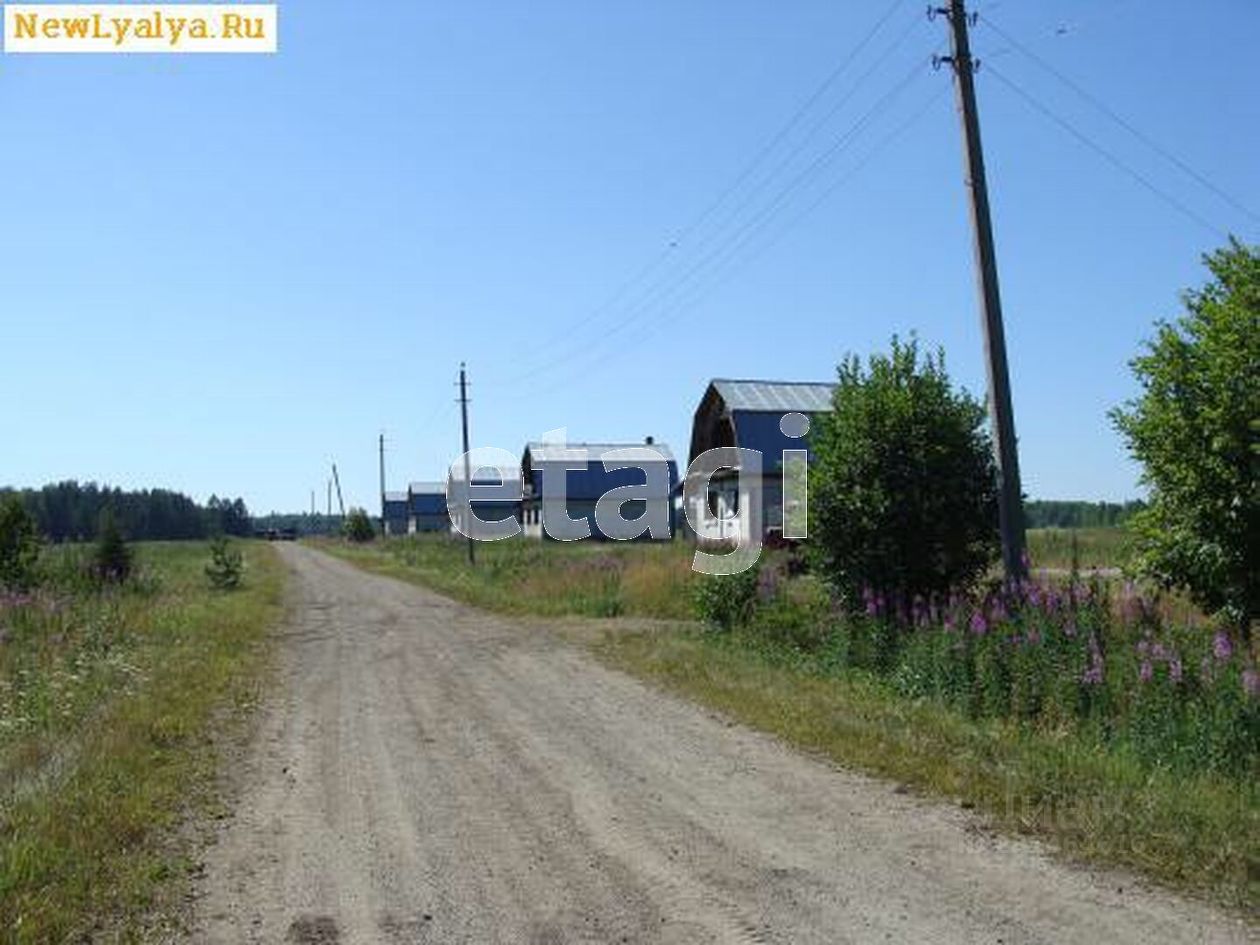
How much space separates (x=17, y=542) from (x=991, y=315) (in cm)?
2127

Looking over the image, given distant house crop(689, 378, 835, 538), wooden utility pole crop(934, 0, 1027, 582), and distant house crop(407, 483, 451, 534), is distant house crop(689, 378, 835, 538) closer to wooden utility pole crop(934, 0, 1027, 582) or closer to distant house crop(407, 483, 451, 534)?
wooden utility pole crop(934, 0, 1027, 582)

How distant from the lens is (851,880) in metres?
6.00

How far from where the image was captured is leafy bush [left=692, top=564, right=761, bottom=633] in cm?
1722

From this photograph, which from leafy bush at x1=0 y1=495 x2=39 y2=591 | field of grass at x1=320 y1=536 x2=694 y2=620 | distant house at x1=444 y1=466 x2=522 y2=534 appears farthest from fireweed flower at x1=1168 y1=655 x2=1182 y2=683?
distant house at x1=444 y1=466 x2=522 y2=534

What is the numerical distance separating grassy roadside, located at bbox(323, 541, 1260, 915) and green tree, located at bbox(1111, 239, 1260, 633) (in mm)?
1758

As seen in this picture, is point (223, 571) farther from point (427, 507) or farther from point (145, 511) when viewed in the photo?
point (145, 511)

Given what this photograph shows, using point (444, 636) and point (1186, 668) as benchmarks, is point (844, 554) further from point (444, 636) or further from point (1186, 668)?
point (444, 636)

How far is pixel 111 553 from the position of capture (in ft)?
98.8

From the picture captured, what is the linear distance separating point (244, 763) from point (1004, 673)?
6472 mm

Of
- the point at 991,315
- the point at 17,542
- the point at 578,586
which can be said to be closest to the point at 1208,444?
the point at 991,315

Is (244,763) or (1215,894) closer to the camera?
(1215,894)

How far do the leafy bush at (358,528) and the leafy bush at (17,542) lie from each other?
81254 millimetres

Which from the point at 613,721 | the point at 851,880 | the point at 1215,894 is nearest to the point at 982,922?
the point at 851,880

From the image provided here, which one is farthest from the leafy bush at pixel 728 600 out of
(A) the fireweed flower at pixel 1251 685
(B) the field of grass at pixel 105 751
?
(A) the fireweed flower at pixel 1251 685
